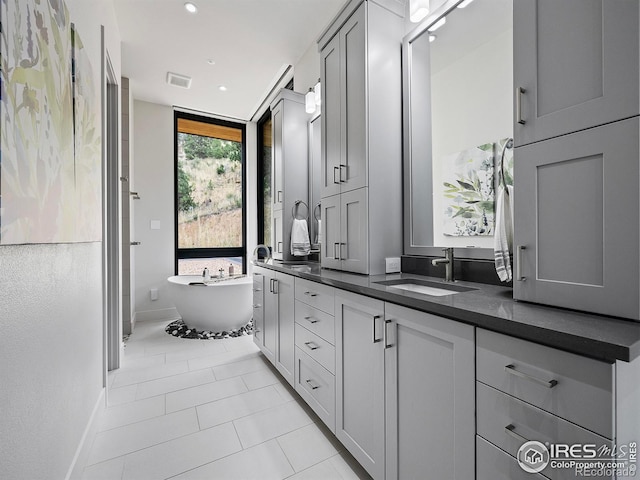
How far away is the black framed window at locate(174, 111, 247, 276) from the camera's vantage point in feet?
14.6

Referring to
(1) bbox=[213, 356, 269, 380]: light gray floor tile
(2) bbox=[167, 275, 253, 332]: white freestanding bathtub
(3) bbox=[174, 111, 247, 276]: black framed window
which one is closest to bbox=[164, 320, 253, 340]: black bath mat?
(2) bbox=[167, 275, 253, 332]: white freestanding bathtub

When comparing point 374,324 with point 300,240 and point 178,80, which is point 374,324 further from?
point 178,80

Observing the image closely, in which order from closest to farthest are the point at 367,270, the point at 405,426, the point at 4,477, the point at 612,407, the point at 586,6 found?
the point at 612,407 → the point at 4,477 → the point at 586,6 → the point at 405,426 → the point at 367,270

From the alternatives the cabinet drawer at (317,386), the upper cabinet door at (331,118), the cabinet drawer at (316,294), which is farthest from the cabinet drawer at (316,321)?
the upper cabinet door at (331,118)

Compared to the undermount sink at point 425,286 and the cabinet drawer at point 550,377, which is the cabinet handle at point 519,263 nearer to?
the cabinet drawer at point 550,377

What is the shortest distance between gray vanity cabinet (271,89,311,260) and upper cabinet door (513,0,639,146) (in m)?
2.19

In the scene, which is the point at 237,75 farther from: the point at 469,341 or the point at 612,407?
the point at 612,407

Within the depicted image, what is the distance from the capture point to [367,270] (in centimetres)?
180

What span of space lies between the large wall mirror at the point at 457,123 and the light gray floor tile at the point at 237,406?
1367 millimetres

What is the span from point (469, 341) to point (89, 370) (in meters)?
1.86

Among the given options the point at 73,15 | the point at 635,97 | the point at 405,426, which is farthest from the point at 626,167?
the point at 73,15

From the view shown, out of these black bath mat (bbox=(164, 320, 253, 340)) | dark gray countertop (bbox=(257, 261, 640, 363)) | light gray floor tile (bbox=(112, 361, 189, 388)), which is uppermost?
dark gray countertop (bbox=(257, 261, 640, 363))

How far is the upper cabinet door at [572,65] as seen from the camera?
79 cm

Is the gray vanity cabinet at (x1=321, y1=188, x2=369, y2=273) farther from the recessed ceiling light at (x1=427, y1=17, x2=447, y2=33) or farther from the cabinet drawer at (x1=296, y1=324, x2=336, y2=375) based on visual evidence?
the recessed ceiling light at (x1=427, y1=17, x2=447, y2=33)
